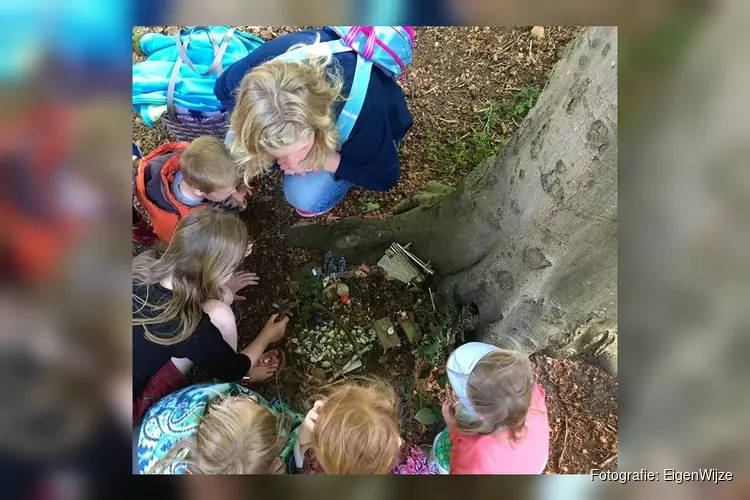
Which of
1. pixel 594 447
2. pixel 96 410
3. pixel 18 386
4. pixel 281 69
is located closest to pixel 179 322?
pixel 96 410

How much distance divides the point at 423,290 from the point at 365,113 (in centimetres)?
45

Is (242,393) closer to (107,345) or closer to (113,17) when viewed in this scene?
(107,345)

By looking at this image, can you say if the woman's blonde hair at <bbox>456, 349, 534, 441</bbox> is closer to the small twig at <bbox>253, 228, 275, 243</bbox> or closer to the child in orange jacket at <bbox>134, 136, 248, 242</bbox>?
the small twig at <bbox>253, 228, 275, 243</bbox>

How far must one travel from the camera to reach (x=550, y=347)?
1.07 meters

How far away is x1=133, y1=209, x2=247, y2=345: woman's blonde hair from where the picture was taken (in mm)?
1058

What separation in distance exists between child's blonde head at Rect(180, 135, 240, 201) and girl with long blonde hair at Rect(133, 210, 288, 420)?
0.22ft

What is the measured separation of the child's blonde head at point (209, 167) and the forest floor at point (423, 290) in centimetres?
7

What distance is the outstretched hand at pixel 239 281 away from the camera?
1083mm

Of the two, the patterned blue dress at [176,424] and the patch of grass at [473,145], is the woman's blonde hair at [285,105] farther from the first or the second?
the patterned blue dress at [176,424]

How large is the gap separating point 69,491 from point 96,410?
20 centimetres

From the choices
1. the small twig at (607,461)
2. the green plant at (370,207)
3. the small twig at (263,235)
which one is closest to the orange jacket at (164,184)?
the small twig at (263,235)

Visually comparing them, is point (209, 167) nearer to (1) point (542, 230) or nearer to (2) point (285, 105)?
(2) point (285, 105)

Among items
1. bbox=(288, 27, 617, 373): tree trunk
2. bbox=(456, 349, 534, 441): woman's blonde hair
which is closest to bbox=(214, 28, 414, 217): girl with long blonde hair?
bbox=(288, 27, 617, 373): tree trunk

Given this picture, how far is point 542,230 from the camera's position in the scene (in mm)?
1009
